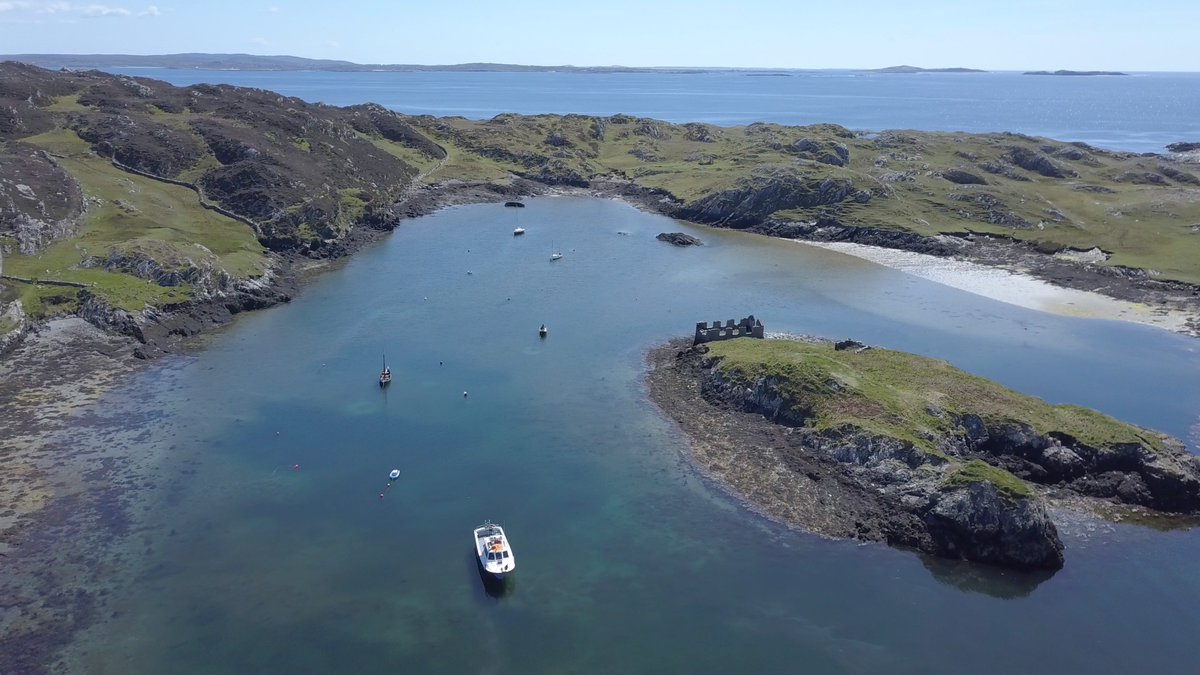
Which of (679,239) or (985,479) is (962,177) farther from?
(985,479)

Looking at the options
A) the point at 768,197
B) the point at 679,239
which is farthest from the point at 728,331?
the point at 768,197

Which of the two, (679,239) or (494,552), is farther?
(679,239)

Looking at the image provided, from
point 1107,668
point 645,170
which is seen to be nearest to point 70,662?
point 1107,668

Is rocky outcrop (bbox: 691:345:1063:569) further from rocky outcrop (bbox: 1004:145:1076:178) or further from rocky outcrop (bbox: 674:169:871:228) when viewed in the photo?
rocky outcrop (bbox: 1004:145:1076:178)

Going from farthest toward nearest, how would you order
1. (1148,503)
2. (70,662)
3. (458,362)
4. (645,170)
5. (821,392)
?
(645,170), (458,362), (821,392), (1148,503), (70,662)

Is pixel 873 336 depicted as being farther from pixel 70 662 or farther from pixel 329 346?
pixel 70 662

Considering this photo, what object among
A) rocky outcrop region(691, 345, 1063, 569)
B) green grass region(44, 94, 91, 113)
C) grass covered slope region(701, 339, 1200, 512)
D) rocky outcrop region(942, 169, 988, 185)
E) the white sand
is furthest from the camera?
rocky outcrop region(942, 169, 988, 185)

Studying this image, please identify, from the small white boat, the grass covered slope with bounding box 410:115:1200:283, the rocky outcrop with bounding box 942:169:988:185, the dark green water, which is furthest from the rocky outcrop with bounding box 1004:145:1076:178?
the small white boat
